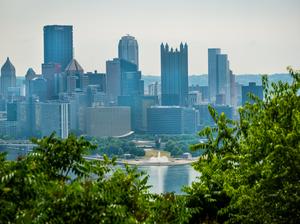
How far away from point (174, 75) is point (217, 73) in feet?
18.9

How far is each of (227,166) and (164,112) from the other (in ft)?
106

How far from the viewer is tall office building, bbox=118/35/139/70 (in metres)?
45.1

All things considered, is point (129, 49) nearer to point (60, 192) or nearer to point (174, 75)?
point (174, 75)

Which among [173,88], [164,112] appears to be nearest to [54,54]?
[173,88]

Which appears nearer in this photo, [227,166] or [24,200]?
[24,200]

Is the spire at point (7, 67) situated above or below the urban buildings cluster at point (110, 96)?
above

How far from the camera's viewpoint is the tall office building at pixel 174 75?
4053cm

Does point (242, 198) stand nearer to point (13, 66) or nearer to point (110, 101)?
point (110, 101)

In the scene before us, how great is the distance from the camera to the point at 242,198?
2.71m

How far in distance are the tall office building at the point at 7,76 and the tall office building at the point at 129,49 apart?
5934mm

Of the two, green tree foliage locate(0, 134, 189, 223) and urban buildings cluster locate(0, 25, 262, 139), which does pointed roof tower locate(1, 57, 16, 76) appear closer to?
urban buildings cluster locate(0, 25, 262, 139)

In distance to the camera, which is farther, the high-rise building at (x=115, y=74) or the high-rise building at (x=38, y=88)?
the high-rise building at (x=115, y=74)

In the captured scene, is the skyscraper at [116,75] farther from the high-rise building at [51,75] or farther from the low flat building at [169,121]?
the low flat building at [169,121]

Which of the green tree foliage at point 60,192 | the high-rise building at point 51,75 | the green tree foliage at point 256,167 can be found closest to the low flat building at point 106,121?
the high-rise building at point 51,75
